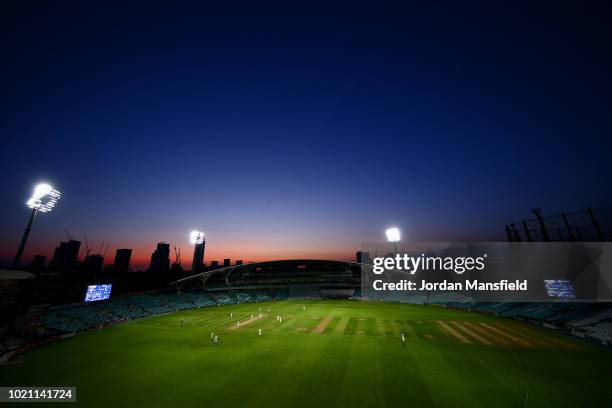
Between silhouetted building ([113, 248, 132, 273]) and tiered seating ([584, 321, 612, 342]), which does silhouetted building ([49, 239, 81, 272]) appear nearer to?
silhouetted building ([113, 248, 132, 273])

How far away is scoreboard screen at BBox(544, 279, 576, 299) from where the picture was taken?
4641 cm

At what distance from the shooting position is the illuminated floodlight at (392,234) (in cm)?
6919

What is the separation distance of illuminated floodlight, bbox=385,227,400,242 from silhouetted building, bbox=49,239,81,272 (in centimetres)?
18810

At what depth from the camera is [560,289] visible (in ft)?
156

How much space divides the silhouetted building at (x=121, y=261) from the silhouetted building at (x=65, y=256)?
3418 cm

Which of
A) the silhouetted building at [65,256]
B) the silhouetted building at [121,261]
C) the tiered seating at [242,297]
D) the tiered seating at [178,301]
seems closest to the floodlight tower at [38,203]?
the tiered seating at [178,301]

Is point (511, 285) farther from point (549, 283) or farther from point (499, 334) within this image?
point (499, 334)

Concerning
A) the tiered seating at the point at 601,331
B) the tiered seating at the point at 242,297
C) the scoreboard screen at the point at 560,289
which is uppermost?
the scoreboard screen at the point at 560,289

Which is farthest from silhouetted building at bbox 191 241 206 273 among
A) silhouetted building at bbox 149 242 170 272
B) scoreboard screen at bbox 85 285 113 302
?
scoreboard screen at bbox 85 285 113 302

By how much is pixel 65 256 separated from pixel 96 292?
493ft

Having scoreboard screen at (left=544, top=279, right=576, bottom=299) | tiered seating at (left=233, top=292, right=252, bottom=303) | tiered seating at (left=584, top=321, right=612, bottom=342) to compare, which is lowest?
tiered seating at (left=233, top=292, right=252, bottom=303)

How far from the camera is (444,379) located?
67.3 feet

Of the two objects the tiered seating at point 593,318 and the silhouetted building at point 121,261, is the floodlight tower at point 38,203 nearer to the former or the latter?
the tiered seating at point 593,318

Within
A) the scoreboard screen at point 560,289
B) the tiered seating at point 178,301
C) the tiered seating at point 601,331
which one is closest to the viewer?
the tiered seating at point 601,331
